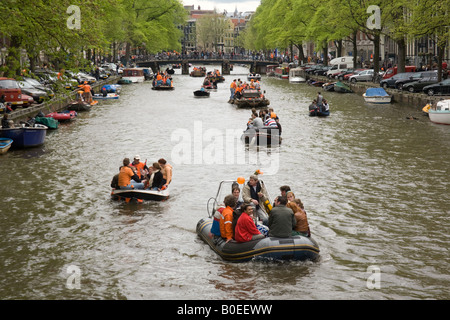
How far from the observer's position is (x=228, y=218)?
1330cm

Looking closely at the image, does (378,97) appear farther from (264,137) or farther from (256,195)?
(256,195)

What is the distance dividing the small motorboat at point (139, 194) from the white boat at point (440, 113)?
20.4 meters

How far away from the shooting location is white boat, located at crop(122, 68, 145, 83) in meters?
76.8

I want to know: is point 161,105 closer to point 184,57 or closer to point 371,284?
point 371,284

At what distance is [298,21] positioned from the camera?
81.0 metres

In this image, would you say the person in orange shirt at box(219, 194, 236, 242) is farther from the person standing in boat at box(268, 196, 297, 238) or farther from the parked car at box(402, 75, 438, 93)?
the parked car at box(402, 75, 438, 93)

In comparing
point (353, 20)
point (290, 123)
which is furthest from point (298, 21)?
point (290, 123)

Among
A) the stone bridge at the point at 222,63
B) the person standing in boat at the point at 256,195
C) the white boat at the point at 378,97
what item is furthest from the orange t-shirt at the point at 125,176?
the stone bridge at the point at 222,63

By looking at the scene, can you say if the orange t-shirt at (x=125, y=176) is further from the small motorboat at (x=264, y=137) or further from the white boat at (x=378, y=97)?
the white boat at (x=378, y=97)

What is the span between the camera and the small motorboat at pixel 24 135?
88.0 feet

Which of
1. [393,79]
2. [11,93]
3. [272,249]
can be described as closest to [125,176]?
[272,249]

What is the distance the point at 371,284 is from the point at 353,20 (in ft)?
150

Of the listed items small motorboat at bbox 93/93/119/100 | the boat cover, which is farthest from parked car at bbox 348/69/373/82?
small motorboat at bbox 93/93/119/100

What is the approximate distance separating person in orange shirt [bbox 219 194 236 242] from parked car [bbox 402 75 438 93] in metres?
34.7
